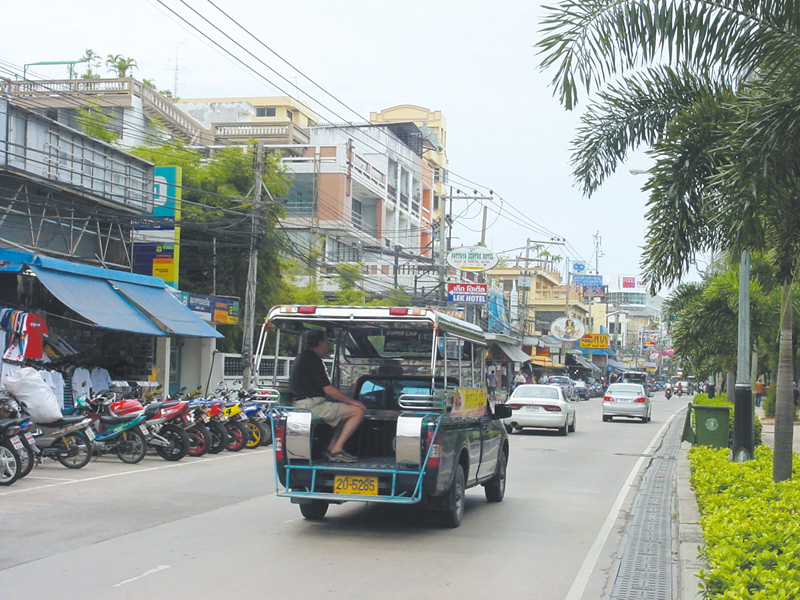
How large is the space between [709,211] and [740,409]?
20.6 feet

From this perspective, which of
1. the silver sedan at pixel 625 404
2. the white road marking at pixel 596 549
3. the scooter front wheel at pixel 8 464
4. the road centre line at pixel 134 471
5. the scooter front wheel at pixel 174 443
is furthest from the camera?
the silver sedan at pixel 625 404

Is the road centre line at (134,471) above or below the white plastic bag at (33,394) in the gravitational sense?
below

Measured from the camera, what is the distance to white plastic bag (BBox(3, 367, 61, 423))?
14125 mm

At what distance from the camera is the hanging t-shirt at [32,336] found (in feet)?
60.8

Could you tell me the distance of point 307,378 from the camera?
33.5 ft

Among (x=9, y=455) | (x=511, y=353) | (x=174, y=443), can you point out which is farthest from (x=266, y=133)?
(x=9, y=455)

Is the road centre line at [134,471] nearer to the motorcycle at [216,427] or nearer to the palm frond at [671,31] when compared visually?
the motorcycle at [216,427]

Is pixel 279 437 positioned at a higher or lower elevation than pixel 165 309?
lower

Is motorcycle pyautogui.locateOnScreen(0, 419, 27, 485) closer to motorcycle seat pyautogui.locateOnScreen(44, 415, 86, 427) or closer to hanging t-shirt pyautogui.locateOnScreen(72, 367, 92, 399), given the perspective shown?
motorcycle seat pyautogui.locateOnScreen(44, 415, 86, 427)

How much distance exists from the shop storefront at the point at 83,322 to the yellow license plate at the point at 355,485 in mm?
8997

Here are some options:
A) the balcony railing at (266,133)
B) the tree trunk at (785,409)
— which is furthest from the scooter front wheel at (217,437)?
the balcony railing at (266,133)

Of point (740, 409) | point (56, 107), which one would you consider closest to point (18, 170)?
point (740, 409)

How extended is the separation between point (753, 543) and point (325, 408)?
17.3 ft

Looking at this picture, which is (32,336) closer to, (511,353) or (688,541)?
(688,541)
